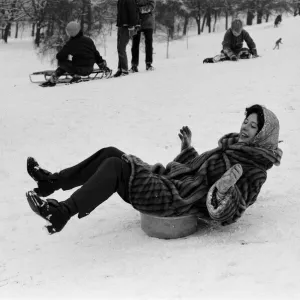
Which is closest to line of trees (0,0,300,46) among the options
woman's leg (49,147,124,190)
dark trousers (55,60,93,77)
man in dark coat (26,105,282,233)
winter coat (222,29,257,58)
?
winter coat (222,29,257,58)

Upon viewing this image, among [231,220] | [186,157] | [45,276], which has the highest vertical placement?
[186,157]

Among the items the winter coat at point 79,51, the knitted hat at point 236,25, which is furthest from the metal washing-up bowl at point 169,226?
the knitted hat at point 236,25

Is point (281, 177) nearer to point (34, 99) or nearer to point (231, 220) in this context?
point (231, 220)

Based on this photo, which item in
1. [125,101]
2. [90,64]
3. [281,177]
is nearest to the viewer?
[281,177]

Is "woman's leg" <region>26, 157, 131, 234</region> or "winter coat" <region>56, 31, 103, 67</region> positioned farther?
"winter coat" <region>56, 31, 103, 67</region>

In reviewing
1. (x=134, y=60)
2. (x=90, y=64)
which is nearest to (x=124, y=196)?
(x=90, y=64)

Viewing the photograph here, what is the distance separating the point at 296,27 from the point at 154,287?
25.0 metres

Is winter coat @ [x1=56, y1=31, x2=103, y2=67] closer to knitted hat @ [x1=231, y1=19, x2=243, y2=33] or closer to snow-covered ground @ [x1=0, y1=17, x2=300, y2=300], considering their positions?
snow-covered ground @ [x1=0, y1=17, x2=300, y2=300]

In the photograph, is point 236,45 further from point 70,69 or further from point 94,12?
point 94,12

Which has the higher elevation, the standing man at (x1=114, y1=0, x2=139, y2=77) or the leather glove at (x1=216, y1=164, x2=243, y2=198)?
the standing man at (x1=114, y1=0, x2=139, y2=77)

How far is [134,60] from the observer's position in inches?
393

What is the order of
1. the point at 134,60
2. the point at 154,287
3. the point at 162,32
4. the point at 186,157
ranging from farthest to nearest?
the point at 162,32 → the point at 134,60 → the point at 186,157 → the point at 154,287

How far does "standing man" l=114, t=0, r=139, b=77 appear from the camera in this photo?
9438 mm

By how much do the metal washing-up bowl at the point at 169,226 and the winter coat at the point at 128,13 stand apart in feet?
22.6
